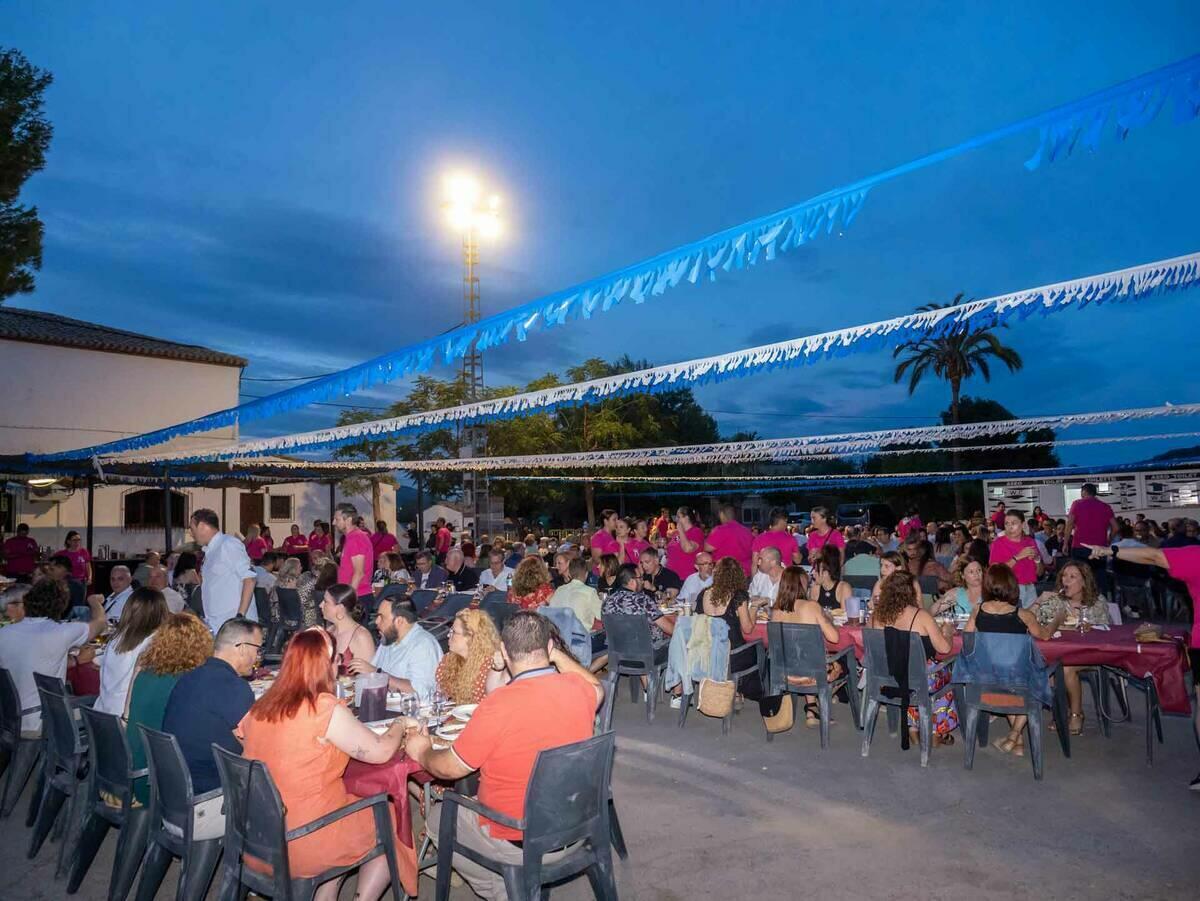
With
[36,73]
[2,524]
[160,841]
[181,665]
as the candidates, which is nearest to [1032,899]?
[160,841]

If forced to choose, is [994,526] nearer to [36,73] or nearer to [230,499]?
[36,73]

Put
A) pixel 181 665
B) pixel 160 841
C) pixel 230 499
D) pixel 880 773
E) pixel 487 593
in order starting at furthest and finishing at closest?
pixel 230 499 → pixel 487 593 → pixel 880 773 → pixel 181 665 → pixel 160 841

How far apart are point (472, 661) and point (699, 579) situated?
3726 mm

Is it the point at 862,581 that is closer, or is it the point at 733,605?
the point at 733,605

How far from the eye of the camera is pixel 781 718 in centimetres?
601

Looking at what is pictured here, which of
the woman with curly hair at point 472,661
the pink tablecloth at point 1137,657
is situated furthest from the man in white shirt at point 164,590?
the pink tablecloth at point 1137,657

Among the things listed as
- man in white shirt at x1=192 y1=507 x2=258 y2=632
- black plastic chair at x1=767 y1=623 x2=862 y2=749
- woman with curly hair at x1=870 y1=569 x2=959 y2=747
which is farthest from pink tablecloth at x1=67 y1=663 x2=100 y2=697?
woman with curly hair at x1=870 y1=569 x2=959 y2=747

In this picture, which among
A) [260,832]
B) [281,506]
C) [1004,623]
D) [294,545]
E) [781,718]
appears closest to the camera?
[260,832]

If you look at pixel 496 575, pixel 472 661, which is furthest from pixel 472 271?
pixel 472 661

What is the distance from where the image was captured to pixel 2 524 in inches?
752

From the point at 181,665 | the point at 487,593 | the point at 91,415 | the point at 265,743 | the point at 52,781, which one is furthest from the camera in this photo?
the point at 91,415

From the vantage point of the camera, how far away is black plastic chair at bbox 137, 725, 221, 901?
314 centimetres

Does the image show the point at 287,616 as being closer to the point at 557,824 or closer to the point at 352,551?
the point at 352,551

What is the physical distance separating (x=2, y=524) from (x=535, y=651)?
69.0 feet
